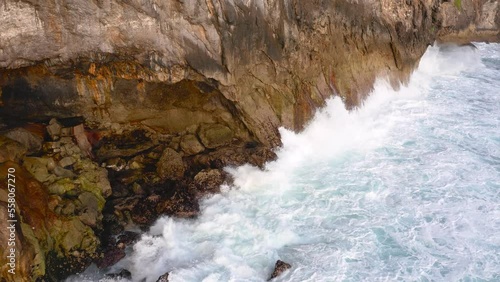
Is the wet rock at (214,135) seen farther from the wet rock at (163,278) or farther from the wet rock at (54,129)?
the wet rock at (163,278)

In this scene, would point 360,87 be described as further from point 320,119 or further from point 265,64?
point 265,64

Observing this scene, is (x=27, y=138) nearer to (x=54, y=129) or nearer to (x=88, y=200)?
(x=54, y=129)

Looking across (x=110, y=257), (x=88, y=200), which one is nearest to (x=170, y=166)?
(x=88, y=200)

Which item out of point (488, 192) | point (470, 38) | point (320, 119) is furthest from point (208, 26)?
point (470, 38)

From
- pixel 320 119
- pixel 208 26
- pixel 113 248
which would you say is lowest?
pixel 113 248

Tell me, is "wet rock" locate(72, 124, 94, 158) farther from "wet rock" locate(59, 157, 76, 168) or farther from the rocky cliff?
"wet rock" locate(59, 157, 76, 168)

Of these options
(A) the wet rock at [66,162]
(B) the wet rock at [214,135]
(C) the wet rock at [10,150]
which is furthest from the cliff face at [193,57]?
(A) the wet rock at [66,162]
